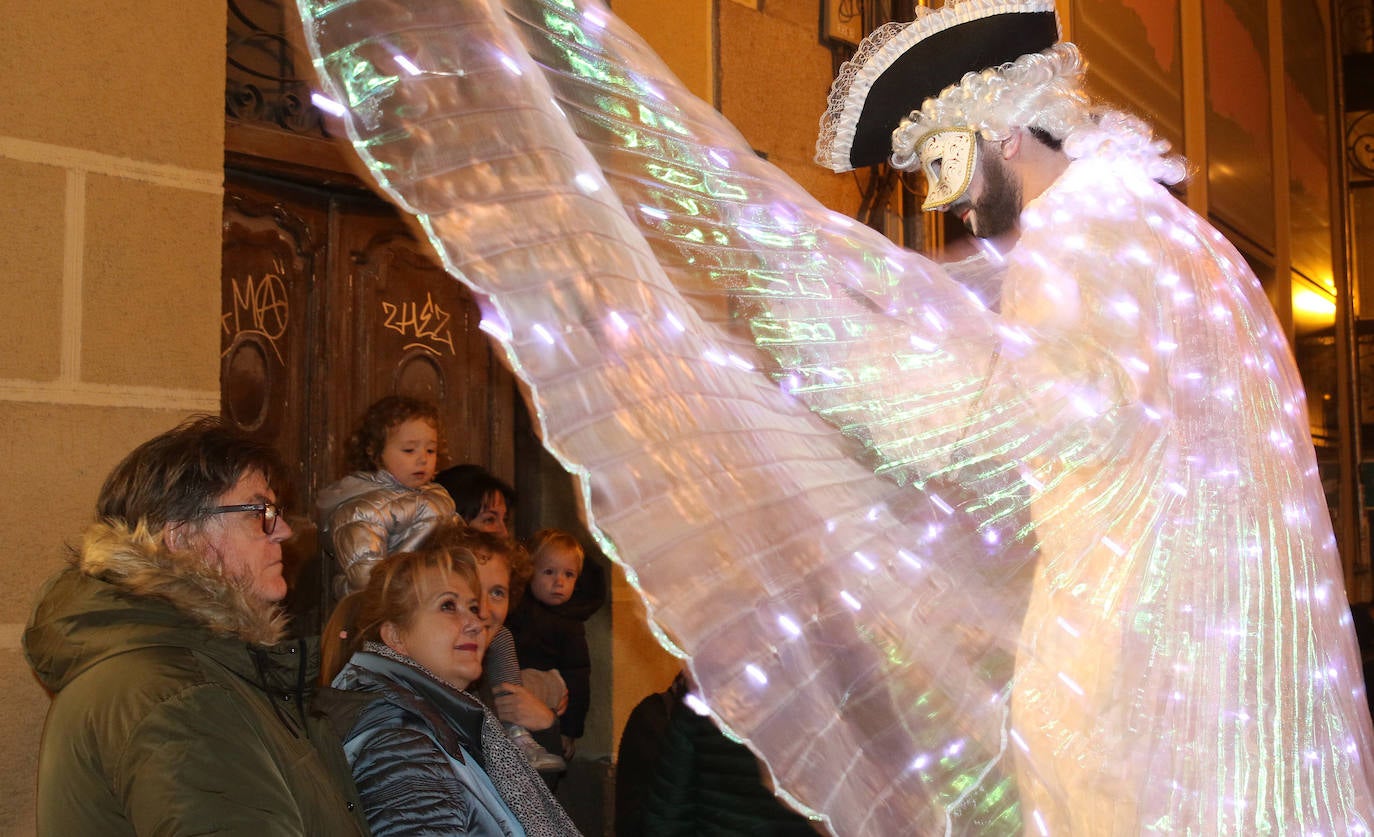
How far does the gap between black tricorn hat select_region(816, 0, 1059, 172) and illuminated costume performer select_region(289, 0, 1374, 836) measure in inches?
10.0

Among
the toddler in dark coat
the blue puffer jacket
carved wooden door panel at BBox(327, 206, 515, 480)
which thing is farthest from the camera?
carved wooden door panel at BBox(327, 206, 515, 480)

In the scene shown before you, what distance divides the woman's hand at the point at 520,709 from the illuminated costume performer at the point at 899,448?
2207mm

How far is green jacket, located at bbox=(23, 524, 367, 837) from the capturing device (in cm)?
185

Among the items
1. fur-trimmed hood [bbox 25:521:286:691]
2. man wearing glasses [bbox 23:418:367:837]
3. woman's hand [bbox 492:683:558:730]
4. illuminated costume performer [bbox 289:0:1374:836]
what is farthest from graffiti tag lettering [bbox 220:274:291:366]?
illuminated costume performer [bbox 289:0:1374:836]

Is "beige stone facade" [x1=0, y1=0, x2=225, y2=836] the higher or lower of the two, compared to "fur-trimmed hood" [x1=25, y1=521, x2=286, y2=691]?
higher

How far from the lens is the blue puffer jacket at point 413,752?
246 centimetres

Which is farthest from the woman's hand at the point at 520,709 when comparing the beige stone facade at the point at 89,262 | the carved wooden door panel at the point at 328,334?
the beige stone facade at the point at 89,262

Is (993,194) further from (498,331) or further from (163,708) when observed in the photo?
(163,708)

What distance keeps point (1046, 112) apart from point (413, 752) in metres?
1.63

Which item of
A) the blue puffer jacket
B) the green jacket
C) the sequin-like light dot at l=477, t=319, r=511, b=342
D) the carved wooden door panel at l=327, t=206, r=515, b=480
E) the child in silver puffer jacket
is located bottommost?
the blue puffer jacket

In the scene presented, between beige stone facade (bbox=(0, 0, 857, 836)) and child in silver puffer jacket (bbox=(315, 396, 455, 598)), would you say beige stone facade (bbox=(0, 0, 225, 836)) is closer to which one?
beige stone facade (bbox=(0, 0, 857, 836))

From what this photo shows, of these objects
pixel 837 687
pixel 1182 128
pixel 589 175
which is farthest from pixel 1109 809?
pixel 1182 128

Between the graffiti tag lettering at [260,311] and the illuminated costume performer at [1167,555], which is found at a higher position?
the graffiti tag lettering at [260,311]

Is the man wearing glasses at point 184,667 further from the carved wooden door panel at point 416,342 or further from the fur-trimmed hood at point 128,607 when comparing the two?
the carved wooden door panel at point 416,342
